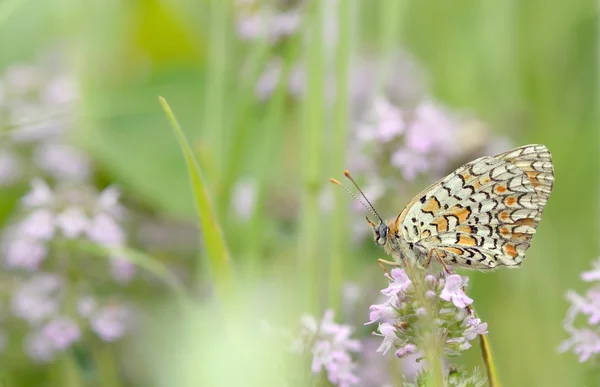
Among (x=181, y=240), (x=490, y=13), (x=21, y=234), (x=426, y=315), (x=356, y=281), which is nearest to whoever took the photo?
(x=426, y=315)

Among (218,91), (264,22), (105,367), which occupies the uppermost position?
(264,22)

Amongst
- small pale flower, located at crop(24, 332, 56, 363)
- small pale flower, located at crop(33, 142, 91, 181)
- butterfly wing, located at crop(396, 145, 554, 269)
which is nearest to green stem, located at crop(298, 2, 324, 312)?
butterfly wing, located at crop(396, 145, 554, 269)

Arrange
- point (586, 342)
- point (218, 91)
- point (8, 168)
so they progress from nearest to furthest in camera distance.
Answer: point (586, 342), point (218, 91), point (8, 168)

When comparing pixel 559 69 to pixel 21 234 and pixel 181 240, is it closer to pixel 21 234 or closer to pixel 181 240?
pixel 181 240

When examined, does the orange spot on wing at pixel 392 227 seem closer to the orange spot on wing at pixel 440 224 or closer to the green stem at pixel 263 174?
the orange spot on wing at pixel 440 224

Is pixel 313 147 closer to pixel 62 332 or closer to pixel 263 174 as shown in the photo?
pixel 263 174

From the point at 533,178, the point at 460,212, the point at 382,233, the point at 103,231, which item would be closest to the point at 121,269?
the point at 103,231

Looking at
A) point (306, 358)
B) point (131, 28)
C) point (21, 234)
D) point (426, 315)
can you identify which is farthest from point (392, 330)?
point (131, 28)
